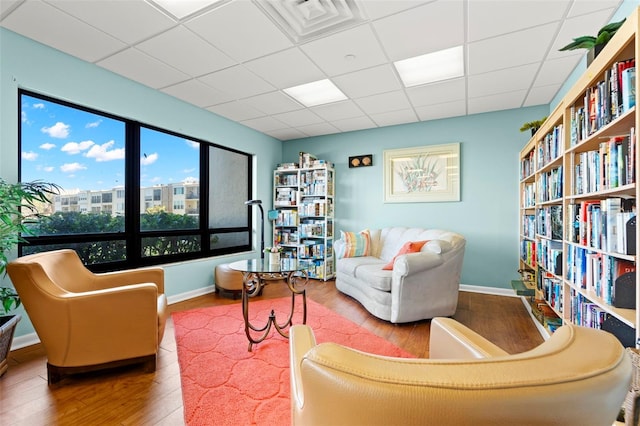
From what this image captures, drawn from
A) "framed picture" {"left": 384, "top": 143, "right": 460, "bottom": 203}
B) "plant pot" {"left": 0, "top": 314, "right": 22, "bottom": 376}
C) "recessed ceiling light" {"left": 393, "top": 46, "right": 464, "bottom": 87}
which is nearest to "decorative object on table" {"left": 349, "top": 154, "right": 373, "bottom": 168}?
"framed picture" {"left": 384, "top": 143, "right": 460, "bottom": 203}

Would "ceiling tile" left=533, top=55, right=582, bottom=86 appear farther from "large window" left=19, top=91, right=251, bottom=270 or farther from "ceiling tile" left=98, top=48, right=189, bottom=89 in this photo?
"large window" left=19, top=91, right=251, bottom=270

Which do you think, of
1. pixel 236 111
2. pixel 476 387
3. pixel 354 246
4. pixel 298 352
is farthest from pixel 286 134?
pixel 476 387

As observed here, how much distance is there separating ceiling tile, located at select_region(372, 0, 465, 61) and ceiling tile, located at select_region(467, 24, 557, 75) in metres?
0.27

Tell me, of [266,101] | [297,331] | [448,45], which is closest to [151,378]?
[297,331]

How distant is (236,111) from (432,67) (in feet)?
8.44

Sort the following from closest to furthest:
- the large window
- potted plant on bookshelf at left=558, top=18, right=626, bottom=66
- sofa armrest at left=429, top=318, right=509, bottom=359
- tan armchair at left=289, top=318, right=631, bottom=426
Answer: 1. tan armchair at left=289, top=318, right=631, bottom=426
2. sofa armrest at left=429, top=318, right=509, bottom=359
3. potted plant on bookshelf at left=558, top=18, right=626, bottom=66
4. the large window

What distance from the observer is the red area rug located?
1580mm

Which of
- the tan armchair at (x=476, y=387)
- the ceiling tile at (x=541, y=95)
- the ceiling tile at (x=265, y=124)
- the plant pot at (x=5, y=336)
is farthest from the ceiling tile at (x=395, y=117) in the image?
the plant pot at (x=5, y=336)

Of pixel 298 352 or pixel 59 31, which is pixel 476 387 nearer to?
pixel 298 352

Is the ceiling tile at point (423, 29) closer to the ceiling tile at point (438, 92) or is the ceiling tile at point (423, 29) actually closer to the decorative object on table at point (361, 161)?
the ceiling tile at point (438, 92)

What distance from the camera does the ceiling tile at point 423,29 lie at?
204 centimetres

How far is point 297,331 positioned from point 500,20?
2594 millimetres

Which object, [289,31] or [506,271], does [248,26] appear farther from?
[506,271]

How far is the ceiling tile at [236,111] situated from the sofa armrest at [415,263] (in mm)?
2770
